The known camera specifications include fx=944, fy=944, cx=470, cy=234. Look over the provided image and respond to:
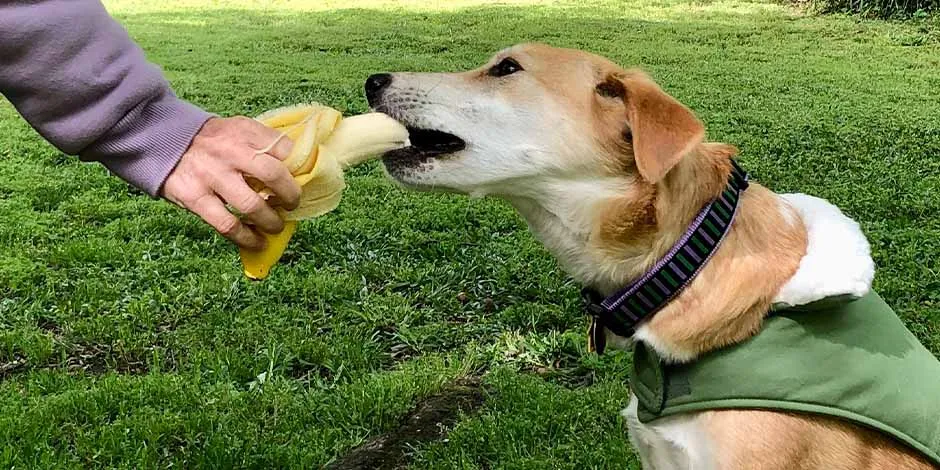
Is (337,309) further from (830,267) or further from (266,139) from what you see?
(830,267)

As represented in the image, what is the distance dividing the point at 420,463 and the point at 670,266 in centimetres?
142

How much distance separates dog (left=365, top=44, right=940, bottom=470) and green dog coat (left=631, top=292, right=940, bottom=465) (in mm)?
29

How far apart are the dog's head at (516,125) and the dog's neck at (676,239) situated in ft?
0.24

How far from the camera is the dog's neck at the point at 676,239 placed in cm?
242

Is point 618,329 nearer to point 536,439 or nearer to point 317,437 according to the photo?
point 536,439

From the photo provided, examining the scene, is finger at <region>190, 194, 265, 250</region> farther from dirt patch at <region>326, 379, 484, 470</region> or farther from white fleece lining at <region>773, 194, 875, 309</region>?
dirt patch at <region>326, 379, 484, 470</region>

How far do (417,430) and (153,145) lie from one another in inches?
72.5

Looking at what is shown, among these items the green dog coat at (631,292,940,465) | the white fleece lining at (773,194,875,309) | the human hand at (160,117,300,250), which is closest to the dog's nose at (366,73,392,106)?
the human hand at (160,117,300,250)

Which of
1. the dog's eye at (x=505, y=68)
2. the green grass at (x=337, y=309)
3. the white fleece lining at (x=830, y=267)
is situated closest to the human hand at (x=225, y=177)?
the dog's eye at (x=505, y=68)

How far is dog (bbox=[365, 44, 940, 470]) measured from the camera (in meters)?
2.38

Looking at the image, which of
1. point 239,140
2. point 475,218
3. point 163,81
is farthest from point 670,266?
point 475,218

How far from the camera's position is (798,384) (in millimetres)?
2334

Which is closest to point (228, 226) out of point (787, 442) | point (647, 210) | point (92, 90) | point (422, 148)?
point (92, 90)

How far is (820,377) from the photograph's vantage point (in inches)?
92.3
